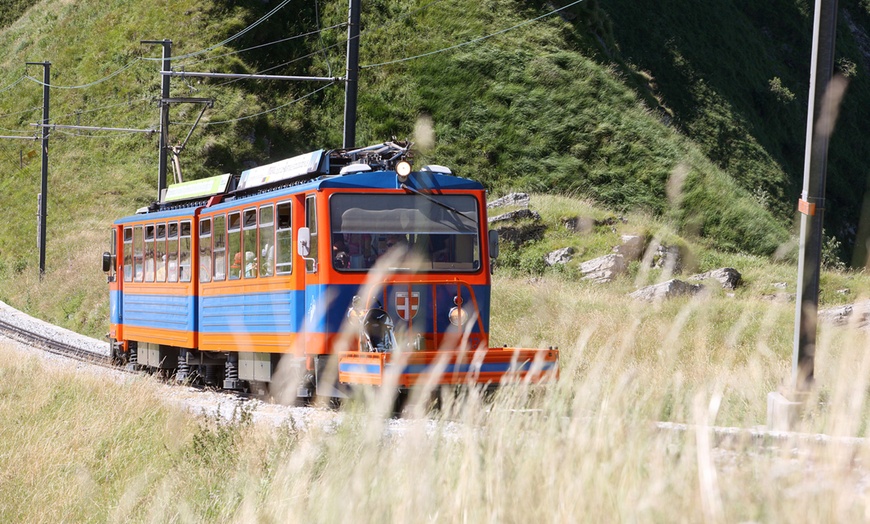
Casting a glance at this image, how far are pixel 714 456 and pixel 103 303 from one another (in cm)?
3221

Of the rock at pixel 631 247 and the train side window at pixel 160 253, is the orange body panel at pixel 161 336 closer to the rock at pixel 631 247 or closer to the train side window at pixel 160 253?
the train side window at pixel 160 253

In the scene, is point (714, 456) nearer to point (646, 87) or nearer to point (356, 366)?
point (356, 366)

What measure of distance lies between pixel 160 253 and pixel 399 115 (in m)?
29.3

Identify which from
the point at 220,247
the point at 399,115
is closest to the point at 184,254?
the point at 220,247

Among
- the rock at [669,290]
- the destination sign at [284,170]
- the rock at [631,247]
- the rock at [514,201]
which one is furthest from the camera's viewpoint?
the rock at [514,201]

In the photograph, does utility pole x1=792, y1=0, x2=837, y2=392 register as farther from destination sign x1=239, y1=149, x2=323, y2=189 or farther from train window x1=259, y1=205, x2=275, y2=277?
train window x1=259, y1=205, x2=275, y2=277

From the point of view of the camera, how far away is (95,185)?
4709cm

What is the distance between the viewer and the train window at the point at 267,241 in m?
14.3

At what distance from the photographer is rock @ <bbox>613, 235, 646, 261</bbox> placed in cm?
2848

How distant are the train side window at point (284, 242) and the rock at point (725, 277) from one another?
48.0 ft

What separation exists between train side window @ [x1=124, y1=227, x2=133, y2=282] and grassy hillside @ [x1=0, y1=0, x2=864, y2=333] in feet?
42.6

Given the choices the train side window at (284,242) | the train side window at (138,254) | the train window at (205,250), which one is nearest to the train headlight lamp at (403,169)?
the train side window at (284,242)

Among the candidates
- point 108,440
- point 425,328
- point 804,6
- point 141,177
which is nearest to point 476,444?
point 108,440

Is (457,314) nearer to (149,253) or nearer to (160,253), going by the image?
(160,253)
